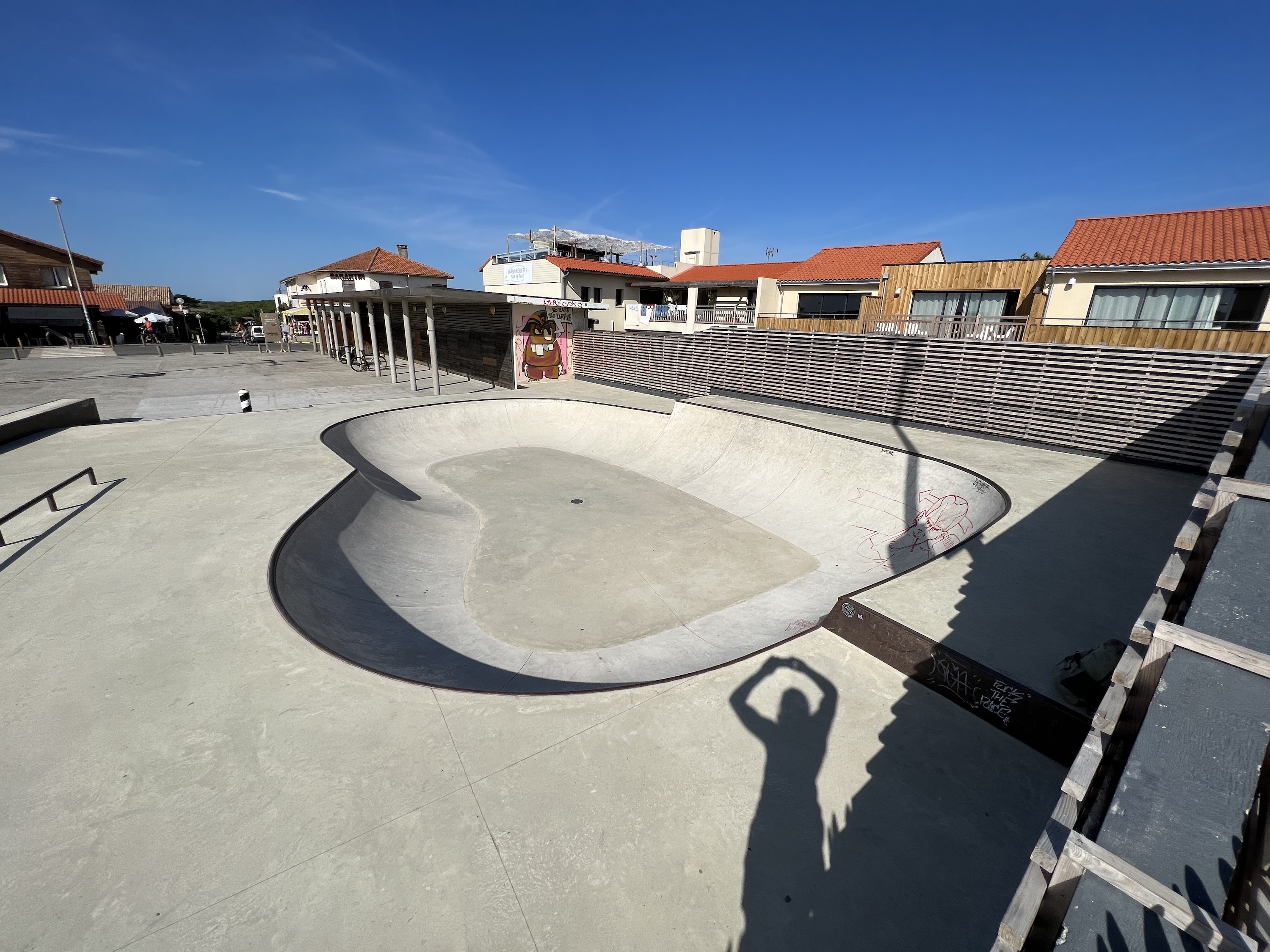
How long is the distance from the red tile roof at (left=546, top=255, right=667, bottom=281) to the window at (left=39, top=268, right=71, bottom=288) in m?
37.0

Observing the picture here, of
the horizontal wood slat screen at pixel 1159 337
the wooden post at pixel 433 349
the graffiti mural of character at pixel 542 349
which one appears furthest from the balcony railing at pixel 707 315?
the wooden post at pixel 433 349

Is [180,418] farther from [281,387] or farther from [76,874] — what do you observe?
[76,874]

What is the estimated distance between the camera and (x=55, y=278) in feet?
123

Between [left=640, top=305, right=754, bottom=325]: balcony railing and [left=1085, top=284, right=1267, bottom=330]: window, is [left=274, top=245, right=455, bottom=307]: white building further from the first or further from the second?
[left=1085, top=284, right=1267, bottom=330]: window

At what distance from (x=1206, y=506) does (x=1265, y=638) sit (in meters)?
1.53

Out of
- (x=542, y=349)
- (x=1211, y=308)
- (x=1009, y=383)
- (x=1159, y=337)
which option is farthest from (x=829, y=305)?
(x=1009, y=383)

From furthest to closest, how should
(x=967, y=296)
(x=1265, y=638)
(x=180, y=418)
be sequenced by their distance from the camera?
(x=967, y=296)
(x=180, y=418)
(x=1265, y=638)

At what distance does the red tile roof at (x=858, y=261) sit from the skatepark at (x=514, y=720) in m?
17.8

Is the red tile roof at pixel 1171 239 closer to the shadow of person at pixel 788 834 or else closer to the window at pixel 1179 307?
the window at pixel 1179 307

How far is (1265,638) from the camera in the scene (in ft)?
6.97

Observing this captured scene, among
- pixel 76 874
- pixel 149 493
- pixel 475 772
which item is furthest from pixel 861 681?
pixel 149 493

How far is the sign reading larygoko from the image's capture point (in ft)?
108

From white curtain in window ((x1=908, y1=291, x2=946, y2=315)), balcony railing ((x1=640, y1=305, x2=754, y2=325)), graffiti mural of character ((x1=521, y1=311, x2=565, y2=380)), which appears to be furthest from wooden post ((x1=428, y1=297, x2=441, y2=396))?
white curtain in window ((x1=908, y1=291, x2=946, y2=315))

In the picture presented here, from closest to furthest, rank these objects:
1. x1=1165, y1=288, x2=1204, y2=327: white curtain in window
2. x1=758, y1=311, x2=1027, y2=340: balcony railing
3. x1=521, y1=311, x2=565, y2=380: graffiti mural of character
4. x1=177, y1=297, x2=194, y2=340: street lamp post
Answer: x1=1165, y1=288, x2=1204, y2=327: white curtain in window
x1=758, y1=311, x2=1027, y2=340: balcony railing
x1=521, y1=311, x2=565, y2=380: graffiti mural of character
x1=177, y1=297, x2=194, y2=340: street lamp post
